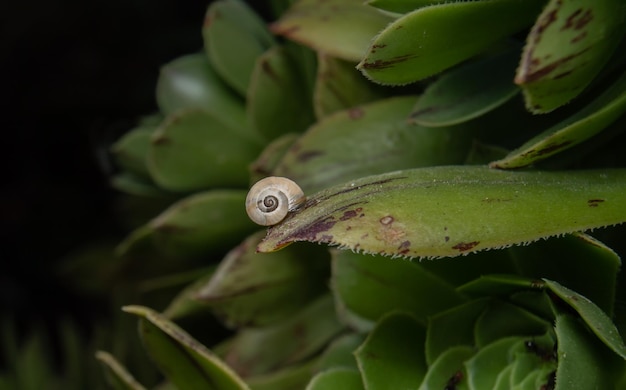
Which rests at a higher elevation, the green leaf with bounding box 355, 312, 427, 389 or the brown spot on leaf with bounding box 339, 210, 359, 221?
the brown spot on leaf with bounding box 339, 210, 359, 221

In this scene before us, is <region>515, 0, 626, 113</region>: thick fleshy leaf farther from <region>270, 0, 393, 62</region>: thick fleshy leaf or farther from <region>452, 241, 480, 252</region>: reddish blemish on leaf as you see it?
<region>270, 0, 393, 62</region>: thick fleshy leaf

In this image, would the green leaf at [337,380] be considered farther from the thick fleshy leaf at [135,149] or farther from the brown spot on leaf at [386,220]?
the thick fleshy leaf at [135,149]

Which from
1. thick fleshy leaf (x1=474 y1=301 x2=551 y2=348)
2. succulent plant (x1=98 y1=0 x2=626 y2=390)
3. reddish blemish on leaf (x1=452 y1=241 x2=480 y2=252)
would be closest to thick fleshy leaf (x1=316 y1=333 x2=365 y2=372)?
succulent plant (x1=98 y1=0 x2=626 y2=390)

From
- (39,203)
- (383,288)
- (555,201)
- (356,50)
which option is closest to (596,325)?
(555,201)

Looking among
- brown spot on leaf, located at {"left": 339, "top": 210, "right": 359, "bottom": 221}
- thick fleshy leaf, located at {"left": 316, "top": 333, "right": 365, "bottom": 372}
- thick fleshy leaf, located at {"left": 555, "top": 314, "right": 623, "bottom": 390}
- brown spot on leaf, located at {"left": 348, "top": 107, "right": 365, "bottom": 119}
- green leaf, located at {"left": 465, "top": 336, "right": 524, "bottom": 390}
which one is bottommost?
thick fleshy leaf, located at {"left": 316, "top": 333, "right": 365, "bottom": 372}

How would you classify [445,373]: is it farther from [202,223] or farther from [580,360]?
[202,223]

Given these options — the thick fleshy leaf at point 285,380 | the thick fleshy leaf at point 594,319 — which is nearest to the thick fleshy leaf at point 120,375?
the thick fleshy leaf at point 285,380
